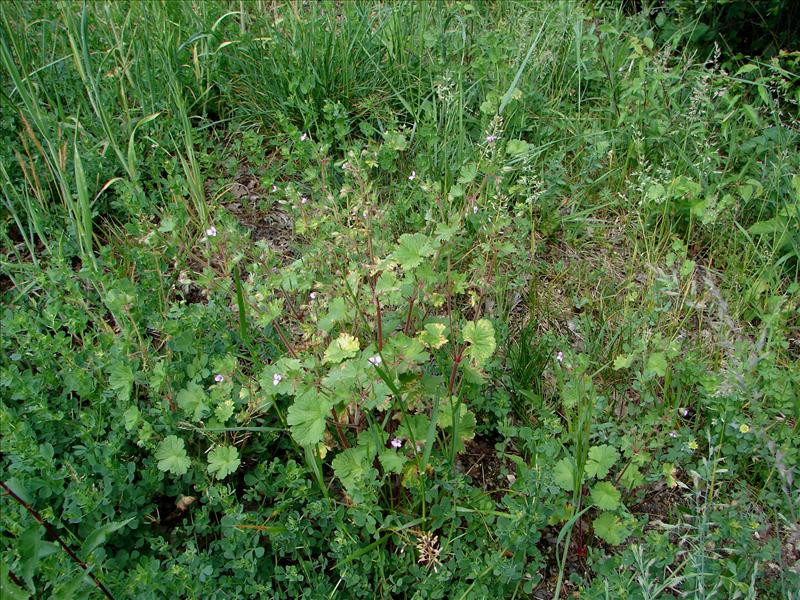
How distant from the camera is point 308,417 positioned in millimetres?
1884

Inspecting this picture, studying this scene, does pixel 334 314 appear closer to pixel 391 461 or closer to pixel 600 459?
pixel 391 461

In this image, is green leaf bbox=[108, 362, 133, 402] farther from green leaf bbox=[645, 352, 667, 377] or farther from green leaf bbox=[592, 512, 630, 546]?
green leaf bbox=[645, 352, 667, 377]

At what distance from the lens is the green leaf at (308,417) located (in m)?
1.86

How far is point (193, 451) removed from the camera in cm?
218

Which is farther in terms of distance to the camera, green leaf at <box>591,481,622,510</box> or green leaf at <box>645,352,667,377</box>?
green leaf at <box>645,352,667,377</box>

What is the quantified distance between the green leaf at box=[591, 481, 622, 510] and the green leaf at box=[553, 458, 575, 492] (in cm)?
8

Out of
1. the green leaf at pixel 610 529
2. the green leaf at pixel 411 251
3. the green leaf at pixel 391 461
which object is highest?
the green leaf at pixel 411 251

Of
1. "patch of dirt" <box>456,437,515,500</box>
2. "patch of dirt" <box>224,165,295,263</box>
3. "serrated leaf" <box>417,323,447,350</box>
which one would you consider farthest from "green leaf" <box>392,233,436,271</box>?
"patch of dirt" <box>224,165,295,263</box>

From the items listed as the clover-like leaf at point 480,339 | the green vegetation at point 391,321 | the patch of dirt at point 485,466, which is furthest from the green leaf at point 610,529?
the clover-like leaf at point 480,339

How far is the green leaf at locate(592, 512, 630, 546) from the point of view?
1949 mm

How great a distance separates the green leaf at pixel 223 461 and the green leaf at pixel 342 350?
39 centimetres

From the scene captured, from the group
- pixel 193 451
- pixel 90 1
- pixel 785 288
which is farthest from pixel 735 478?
pixel 90 1

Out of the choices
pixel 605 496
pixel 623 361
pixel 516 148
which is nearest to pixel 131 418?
pixel 605 496

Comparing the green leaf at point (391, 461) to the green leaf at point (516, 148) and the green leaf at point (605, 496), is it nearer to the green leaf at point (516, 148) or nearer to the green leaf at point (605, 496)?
the green leaf at point (605, 496)
